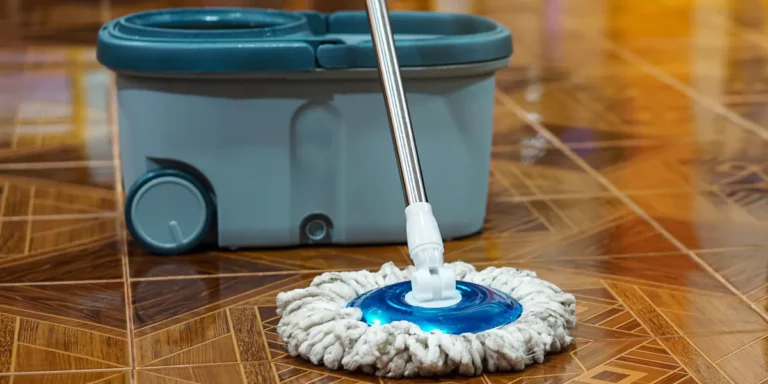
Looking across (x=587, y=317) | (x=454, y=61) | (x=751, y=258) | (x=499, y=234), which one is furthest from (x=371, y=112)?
(x=751, y=258)

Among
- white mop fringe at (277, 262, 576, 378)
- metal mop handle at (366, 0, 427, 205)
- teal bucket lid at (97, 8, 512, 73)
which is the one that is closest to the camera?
white mop fringe at (277, 262, 576, 378)

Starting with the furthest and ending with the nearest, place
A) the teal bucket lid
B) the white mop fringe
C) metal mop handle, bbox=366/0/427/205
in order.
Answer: the teal bucket lid
metal mop handle, bbox=366/0/427/205
the white mop fringe

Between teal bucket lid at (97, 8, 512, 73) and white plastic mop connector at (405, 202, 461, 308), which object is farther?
teal bucket lid at (97, 8, 512, 73)

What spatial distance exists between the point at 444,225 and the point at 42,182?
644mm

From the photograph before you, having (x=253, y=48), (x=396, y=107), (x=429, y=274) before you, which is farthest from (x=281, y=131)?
(x=429, y=274)

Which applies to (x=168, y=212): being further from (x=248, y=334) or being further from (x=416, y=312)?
(x=416, y=312)

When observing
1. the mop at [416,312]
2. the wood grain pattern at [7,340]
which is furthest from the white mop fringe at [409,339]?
the wood grain pattern at [7,340]

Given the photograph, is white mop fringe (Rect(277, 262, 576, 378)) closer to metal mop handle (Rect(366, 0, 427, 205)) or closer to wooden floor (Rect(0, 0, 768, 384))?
wooden floor (Rect(0, 0, 768, 384))

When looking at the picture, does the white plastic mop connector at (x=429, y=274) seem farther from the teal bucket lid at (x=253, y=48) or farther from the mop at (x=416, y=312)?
the teal bucket lid at (x=253, y=48)

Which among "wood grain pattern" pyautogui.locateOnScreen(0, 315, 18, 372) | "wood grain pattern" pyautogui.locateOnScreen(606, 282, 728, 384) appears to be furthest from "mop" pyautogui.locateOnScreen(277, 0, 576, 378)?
"wood grain pattern" pyautogui.locateOnScreen(0, 315, 18, 372)

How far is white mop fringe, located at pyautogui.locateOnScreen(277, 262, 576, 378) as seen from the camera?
107 centimetres

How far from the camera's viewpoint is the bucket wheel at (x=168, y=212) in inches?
57.5

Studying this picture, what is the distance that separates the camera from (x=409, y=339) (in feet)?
3.51

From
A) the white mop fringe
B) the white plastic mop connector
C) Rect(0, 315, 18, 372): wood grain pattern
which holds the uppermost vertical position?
the white plastic mop connector
